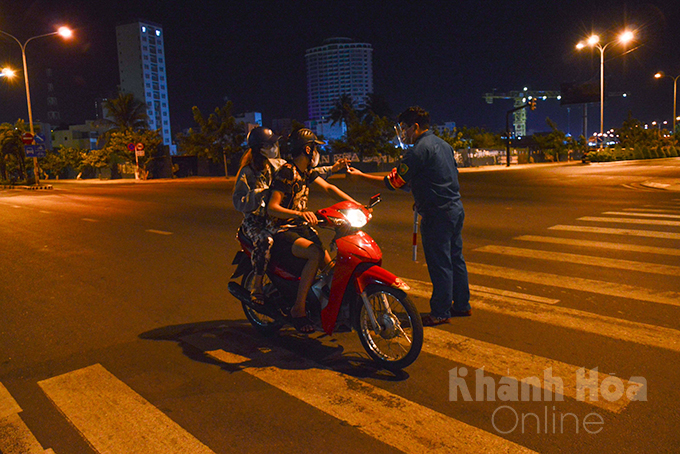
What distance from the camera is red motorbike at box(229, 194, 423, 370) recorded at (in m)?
3.88

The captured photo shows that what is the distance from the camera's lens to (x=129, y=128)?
4978 centimetres

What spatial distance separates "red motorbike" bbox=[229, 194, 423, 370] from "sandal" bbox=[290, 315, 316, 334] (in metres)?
0.05

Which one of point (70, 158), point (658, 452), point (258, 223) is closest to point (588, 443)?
point (658, 452)

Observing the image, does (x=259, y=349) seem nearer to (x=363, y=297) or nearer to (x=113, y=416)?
(x=363, y=297)

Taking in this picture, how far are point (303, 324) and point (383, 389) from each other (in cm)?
97

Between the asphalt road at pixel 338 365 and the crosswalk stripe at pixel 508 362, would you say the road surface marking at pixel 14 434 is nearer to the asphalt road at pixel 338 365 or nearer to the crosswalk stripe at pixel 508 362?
the asphalt road at pixel 338 365

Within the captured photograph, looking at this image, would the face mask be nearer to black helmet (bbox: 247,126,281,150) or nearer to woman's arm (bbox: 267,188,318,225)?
black helmet (bbox: 247,126,281,150)

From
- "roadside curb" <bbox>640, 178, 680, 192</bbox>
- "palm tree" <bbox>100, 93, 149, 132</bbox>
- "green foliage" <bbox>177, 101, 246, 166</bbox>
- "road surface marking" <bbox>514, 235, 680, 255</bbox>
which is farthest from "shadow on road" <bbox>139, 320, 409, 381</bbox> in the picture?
"palm tree" <bbox>100, 93, 149, 132</bbox>

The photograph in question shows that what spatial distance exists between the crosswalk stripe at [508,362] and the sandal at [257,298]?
4.67 feet

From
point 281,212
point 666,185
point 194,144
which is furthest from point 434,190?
point 194,144

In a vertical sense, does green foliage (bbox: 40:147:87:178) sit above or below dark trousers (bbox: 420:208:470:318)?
above

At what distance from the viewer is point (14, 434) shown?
3.22 metres

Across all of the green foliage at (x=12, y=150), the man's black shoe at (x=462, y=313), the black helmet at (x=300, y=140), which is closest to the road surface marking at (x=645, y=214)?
the man's black shoe at (x=462, y=313)

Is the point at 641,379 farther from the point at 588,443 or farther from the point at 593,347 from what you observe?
the point at 588,443
